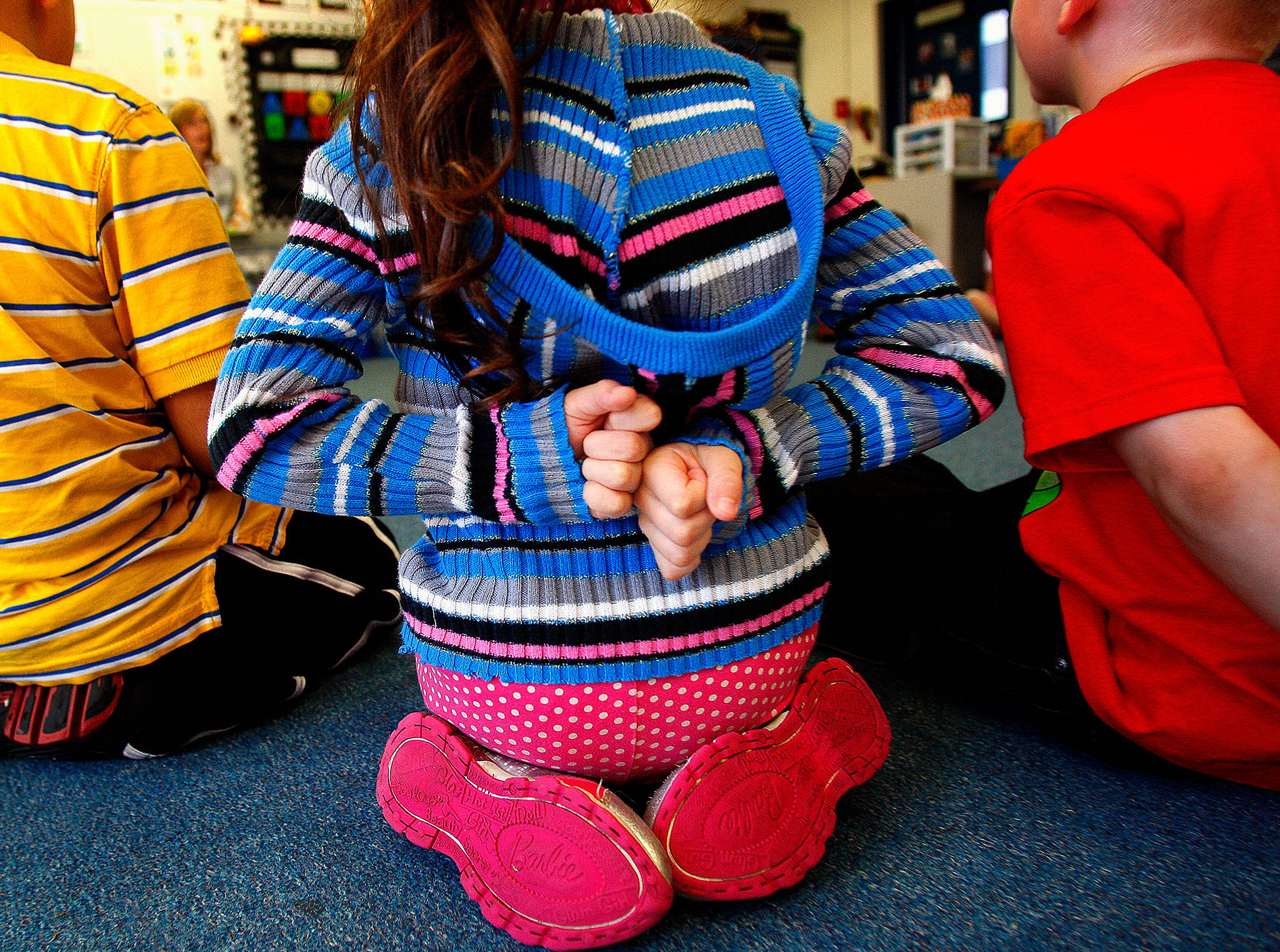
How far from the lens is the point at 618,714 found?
54 centimetres

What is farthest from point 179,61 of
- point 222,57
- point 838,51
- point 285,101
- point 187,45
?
point 838,51

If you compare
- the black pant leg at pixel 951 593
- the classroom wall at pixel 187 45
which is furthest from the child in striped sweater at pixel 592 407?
the classroom wall at pixel 187 45

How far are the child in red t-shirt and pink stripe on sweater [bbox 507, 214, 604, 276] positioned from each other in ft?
1.05

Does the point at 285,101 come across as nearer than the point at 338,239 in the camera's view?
No

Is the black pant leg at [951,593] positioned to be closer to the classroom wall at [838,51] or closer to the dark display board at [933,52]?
the dark display board at [933,52]

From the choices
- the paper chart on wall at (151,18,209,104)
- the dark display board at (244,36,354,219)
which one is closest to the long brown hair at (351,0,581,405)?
the dark display board at (244,36,354,219)

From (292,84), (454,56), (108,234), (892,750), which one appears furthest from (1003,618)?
(292,84)

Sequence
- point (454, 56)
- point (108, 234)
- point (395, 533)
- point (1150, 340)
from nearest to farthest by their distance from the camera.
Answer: point (454, 56), point (1150, 340), point (108, 234), point (395, 533)

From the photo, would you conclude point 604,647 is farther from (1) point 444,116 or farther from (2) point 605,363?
(1) point 444,116

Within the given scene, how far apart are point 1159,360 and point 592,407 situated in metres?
0.37

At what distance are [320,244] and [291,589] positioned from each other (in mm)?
487

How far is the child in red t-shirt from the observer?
0.54 metres

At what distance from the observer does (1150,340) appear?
21.4 inches

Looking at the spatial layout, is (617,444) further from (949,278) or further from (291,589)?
(291,589)
